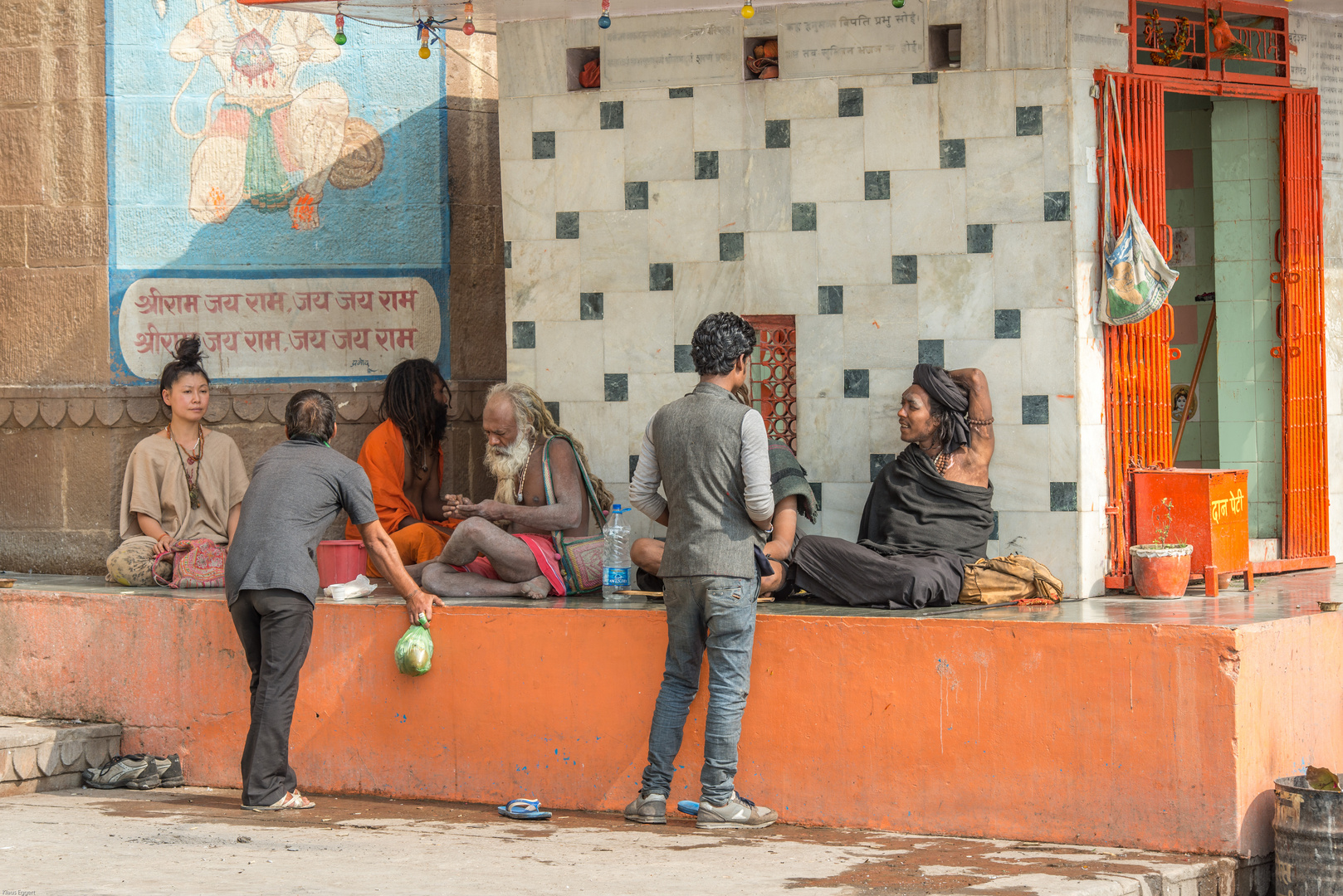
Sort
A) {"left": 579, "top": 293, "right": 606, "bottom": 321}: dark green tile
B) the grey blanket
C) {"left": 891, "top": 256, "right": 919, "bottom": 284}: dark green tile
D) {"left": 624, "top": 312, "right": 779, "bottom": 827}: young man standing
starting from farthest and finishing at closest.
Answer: {"left": 579, "top": 293, "right": 606, "bottom": 321}: dark green tile → {"left": 891, "top": 256, "right": 919, "bottom": 284}: dark green tile → the grey blanket → {"left": 624, "top": 312, "right": 779, "bottom": 827}: young man standing

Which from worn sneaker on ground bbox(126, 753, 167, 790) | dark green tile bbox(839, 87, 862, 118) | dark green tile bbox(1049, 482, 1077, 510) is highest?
dark green tile bbox(839, 87, 862, 118)

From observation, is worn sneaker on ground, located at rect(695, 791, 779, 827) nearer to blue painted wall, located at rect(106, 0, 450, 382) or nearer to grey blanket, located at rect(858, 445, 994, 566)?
grey blanket, located at rect(858, 445, 994, 566)

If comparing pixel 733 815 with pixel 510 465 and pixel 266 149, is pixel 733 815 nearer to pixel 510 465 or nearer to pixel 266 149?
pixel 510 465

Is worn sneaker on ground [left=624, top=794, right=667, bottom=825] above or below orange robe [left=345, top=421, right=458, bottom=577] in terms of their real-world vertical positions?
below

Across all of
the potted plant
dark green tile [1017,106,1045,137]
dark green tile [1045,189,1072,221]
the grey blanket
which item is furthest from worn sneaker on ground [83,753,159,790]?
dark green tile [1017,106,1045,137]

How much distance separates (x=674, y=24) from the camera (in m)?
7.47

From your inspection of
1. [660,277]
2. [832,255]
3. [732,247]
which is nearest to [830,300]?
[832,255]

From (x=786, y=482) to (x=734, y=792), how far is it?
4.43 feet

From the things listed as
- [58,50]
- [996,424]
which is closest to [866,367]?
[996,424]

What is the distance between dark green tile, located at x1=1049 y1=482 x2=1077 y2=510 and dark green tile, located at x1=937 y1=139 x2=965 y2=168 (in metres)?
1.63

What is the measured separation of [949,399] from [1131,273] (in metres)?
1.08

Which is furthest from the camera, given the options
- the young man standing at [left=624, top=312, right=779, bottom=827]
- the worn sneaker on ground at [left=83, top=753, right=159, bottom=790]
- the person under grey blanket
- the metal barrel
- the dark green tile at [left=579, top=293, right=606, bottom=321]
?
the dark green tile at [left=579, top=293, right=606, bottom=321]

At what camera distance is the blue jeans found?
559 centimetres

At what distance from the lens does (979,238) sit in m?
7.02
